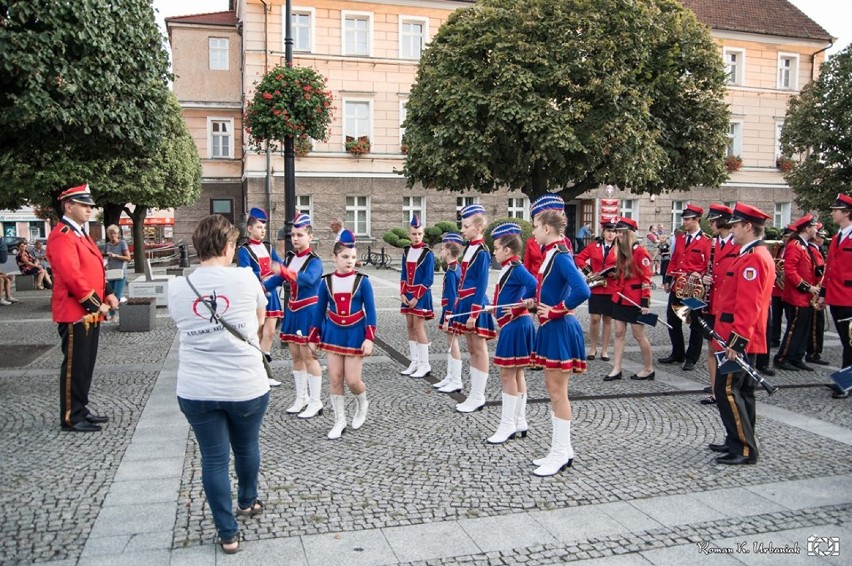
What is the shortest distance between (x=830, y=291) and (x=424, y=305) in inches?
203

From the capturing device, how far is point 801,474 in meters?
5.19

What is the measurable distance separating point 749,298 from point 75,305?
5.99 m

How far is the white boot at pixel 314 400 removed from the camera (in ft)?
21.9

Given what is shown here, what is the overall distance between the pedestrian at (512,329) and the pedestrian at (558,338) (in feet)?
1.42

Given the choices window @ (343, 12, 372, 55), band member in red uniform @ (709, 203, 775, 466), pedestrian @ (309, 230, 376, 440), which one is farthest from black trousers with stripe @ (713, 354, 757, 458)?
window @ (343, 12, 372, 55)

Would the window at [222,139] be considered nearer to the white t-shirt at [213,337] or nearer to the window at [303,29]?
the window at [303,29]

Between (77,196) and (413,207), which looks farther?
(413,207)

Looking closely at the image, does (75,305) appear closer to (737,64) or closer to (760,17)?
(737,64)

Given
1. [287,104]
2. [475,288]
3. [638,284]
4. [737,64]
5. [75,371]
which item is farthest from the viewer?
[737,64]

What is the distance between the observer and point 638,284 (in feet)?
28.5

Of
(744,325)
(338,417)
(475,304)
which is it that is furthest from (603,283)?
(338,417)

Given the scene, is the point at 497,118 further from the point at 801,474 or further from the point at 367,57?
the point at 367,57

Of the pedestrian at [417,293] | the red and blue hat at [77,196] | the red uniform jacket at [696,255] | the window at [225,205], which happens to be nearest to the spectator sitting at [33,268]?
the window at [225,205]

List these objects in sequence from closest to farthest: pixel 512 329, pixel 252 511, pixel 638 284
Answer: pixel 252 511
pixel 512 329
pixel 638 284
